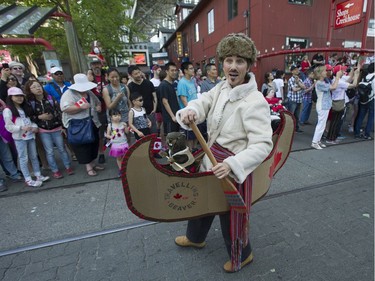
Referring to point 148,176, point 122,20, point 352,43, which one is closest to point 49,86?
point 148,176

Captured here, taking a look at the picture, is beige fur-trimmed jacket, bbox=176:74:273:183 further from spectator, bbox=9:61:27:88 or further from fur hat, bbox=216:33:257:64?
spectator, bbox=9:61:27:88

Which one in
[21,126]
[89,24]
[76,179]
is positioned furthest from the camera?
[89,24]

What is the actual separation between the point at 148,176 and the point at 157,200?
18 centimetres

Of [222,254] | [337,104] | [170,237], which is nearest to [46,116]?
[170,237]

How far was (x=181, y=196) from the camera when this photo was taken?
1.44m

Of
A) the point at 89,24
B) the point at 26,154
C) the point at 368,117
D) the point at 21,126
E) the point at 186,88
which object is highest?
the point at 89,24

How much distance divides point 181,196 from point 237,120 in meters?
0.62

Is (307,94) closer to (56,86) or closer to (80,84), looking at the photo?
(80,84)

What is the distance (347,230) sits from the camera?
2395 millimetres

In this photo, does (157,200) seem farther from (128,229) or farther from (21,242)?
(21,242)

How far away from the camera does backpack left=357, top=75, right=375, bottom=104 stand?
5.32 meters

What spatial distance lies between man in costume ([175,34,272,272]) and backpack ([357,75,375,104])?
17.8 feet

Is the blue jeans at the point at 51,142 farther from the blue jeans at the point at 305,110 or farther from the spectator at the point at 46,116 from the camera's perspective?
the blue jeans at the point at 305,110

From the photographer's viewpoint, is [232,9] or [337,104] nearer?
[337,104]
